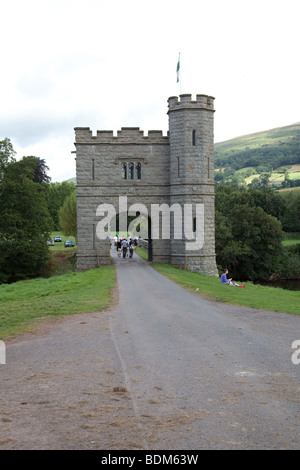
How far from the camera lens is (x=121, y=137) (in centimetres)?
3116

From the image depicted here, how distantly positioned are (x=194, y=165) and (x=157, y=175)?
2.72 metres

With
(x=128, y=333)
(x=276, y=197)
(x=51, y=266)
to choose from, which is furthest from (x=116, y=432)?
(x=276, y=197)

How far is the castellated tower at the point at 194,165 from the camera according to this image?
30016 millimetres

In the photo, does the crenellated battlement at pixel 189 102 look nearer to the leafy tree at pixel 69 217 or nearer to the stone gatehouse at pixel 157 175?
the stone gatehouse at pixel 157 175

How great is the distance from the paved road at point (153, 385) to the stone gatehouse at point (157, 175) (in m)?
17.8

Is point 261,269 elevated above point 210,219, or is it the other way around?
point 210,219

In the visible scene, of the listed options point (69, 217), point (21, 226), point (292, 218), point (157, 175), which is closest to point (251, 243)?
point (157, 175)

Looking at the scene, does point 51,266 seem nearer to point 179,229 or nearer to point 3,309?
point 179,229

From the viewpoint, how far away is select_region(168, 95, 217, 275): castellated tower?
30016mm

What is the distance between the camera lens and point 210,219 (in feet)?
101

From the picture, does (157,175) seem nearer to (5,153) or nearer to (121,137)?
(121,137)

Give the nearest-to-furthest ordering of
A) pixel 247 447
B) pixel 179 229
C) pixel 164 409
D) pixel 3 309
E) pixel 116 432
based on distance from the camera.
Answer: pixel 247 447 < pixel 116 432 < pixel 164 409 < pixel 3 309 < pixel 179 229

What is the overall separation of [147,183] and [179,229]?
3.77 meters

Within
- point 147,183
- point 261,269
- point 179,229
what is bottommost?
point 261,269
